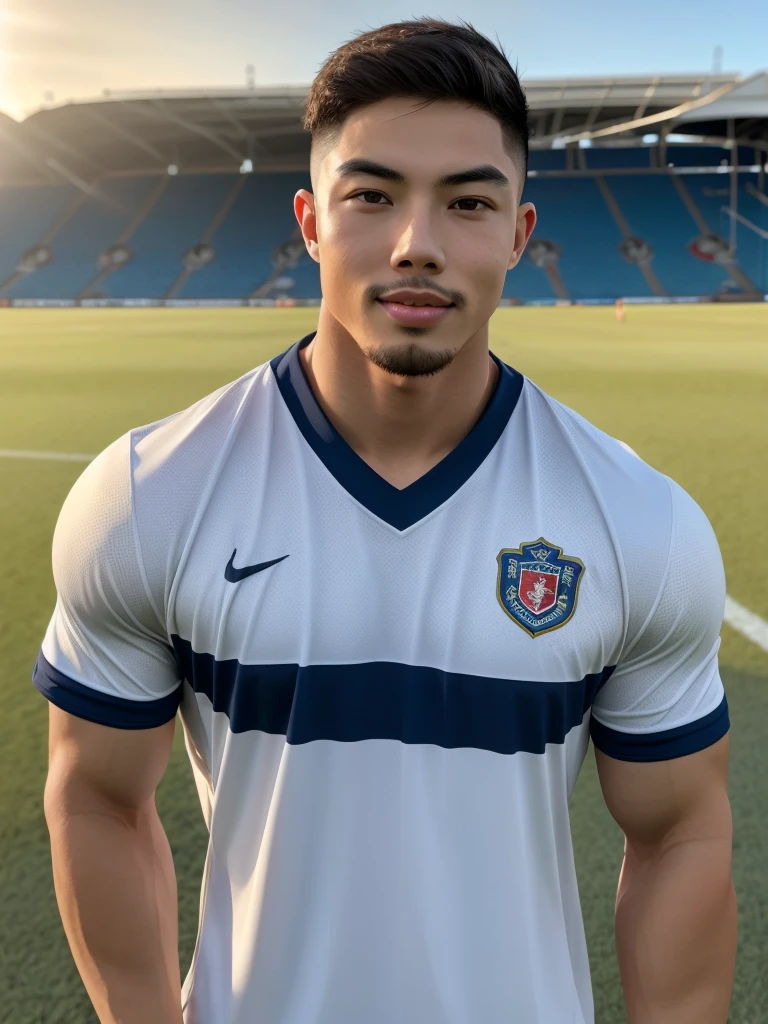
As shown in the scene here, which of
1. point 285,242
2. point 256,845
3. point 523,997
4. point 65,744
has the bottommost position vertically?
point 285,242

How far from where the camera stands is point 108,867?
1.34m

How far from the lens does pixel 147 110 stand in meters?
32.1

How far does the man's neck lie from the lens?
1.32 metres

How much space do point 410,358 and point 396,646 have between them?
0.42m

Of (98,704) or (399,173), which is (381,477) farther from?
(98,704)

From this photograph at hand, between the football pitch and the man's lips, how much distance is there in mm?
529

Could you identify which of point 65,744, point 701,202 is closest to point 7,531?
point 65,744

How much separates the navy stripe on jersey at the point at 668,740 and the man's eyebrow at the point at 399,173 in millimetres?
860

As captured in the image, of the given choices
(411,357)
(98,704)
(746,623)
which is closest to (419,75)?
(411,357)

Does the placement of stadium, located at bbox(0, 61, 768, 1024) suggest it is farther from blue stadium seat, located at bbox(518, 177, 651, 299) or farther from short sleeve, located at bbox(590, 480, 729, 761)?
short sleeve, located at bbox(590, 480, 729, 761)

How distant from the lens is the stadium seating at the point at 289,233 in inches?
1435

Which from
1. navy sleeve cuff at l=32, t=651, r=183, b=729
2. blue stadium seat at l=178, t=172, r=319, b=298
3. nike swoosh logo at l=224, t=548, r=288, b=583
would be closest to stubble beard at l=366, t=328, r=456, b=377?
nike swoosh logo at l=224, t=548, r=288, b=583

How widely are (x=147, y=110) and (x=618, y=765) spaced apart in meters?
35.7

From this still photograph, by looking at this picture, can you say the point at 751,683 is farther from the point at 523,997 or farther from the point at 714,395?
the point at 714,395
